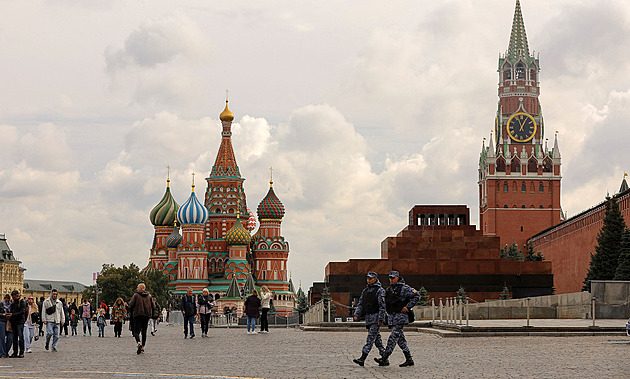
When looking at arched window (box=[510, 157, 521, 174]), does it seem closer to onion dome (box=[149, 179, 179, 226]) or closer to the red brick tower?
the red brick tower

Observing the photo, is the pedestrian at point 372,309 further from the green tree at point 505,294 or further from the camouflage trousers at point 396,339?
the green tree at point 505,294

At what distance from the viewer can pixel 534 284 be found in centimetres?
6384

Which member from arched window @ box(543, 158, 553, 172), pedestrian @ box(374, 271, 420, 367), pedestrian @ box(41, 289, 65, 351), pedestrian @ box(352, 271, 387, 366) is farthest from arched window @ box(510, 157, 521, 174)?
pedestrian @ box(352, 271, 387, 366)

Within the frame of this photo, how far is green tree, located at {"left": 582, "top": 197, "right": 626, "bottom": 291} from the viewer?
175 ft

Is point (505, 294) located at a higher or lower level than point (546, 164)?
lower

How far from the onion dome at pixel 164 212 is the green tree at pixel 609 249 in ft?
248

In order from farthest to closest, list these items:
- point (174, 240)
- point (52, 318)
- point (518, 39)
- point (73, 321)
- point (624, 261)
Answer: point (518, 39) < point (174, 240) < point (624, 261) < point (73, 321) < point (52, 318)

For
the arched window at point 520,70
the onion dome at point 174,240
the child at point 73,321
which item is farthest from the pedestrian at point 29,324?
the arched window at point 520,70

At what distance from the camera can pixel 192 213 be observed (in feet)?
362

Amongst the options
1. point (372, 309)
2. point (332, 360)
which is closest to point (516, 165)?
point (332, 360)

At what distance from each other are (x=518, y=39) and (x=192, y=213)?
52.8 m

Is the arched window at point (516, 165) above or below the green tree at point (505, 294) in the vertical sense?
above

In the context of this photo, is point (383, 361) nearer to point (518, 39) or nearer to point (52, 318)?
point (52, 318)

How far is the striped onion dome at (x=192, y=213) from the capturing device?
11025 centimetres
